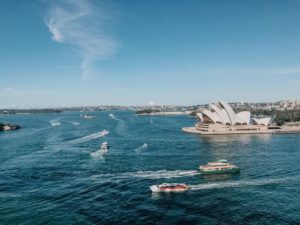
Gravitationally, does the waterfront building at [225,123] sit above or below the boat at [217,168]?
above

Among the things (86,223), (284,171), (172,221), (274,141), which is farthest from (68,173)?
(274,141)

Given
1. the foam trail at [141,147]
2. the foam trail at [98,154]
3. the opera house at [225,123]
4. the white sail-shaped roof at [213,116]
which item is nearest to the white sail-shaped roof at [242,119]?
the opera house at [225,123]

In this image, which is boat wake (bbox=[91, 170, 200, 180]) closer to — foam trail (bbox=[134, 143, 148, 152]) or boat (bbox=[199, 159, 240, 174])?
boat (bbox=[199, 159, 240, 174])

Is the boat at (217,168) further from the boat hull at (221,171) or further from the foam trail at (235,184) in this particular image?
the foam trail at (235,184)

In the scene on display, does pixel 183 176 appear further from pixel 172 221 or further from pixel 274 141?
pixel 274 141

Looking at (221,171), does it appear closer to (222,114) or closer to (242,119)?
(222,114)

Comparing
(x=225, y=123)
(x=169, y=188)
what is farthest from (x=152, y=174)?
(x=225, y=123)
